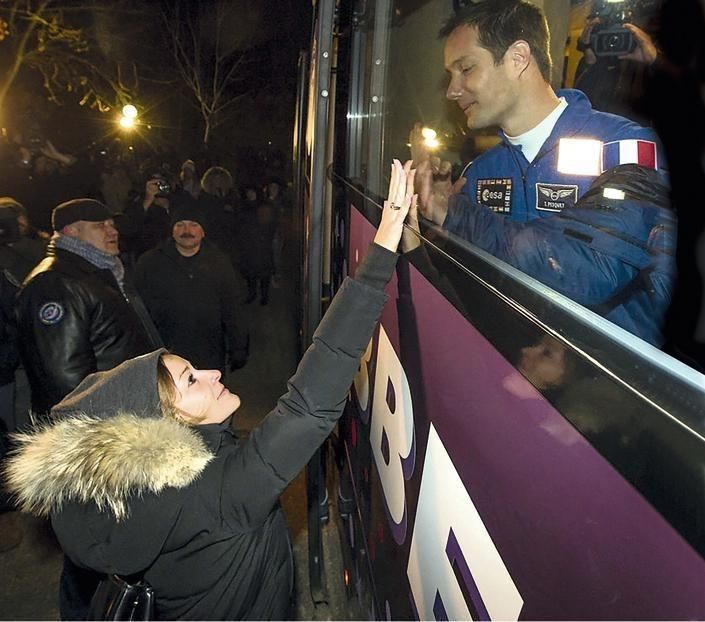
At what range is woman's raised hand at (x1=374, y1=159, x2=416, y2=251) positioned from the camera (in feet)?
4.09

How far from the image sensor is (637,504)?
0.46m

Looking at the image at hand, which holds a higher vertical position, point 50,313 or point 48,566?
point 50,313

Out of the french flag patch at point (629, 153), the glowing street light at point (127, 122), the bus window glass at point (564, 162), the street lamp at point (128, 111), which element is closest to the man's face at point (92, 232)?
the bus window glass at point (564, 162)

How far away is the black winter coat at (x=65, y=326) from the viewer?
2277 mm

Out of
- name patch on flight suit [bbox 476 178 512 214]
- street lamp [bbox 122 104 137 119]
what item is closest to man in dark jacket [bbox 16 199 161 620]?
name patch on flight suit [bbox 476 178 512 214]

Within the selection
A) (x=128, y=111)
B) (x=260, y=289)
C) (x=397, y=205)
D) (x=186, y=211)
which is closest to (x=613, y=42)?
(x=397, y=205)

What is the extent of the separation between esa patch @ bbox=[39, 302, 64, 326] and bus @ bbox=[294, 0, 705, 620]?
4.22ft

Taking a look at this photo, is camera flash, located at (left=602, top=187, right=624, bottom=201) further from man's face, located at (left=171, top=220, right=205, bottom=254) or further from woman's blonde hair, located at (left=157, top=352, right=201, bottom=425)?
man's face, located at (left=171, top=220, right=205, bottom=254)

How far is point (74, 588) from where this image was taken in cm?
211

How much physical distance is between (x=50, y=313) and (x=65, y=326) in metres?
0.08

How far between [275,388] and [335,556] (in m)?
2.10

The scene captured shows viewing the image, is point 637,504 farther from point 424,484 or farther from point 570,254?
point 424,484

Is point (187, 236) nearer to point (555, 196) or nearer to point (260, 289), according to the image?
point (555, 196)

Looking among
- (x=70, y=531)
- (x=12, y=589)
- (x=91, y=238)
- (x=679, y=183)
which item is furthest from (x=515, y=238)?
(x=12, y=589)
